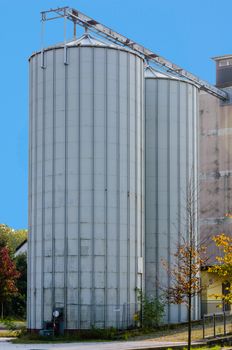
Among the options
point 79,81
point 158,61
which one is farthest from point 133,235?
point 158,61

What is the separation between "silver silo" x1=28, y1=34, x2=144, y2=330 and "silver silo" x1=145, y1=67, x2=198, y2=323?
3.89m

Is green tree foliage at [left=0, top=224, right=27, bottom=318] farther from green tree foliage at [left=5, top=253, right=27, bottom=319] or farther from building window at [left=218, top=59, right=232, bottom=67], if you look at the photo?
building window at [left=218, top=59, right=232, bottom=67]

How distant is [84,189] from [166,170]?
7743mm

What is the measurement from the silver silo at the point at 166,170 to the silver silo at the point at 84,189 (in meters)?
3.89

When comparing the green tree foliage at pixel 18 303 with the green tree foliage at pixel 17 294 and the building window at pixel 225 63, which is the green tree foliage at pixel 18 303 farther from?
the building window at pixel 225 63

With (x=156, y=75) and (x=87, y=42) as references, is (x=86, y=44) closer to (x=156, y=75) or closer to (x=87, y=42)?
(x=87, y=42)

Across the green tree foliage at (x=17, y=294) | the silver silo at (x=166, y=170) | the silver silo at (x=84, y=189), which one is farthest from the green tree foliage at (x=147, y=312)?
the green tree foliage at (x=17, y=294)

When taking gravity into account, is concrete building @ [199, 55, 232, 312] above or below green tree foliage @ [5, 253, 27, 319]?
above

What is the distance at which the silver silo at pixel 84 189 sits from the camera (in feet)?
121

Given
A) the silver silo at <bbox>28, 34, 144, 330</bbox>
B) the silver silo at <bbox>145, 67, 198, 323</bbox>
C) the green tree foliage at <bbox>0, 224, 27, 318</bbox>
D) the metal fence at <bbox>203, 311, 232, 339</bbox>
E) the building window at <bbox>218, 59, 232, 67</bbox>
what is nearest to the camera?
the metal fence at <bbox>203, 311, 232, 339</bbox>

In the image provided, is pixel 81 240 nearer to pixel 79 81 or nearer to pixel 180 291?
pixel 79 81

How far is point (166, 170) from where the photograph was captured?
4372 cm

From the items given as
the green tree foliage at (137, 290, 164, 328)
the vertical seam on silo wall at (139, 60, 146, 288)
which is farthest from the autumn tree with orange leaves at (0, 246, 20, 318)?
the green tree foliage at (137, 290, 164, 328)

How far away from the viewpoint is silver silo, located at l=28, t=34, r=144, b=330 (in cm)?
3700
